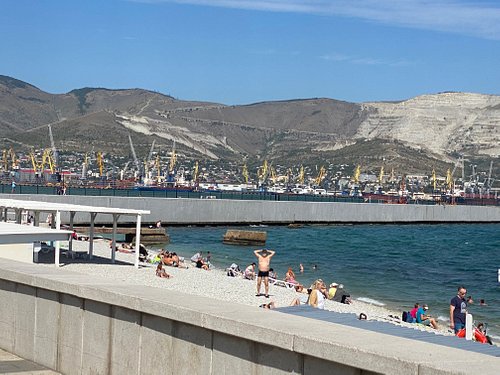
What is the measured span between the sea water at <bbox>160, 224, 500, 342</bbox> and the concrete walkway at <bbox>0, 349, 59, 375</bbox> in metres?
17.4

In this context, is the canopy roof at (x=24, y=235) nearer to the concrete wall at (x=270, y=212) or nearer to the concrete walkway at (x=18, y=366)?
the concrete walkway at (x=18, y=366)

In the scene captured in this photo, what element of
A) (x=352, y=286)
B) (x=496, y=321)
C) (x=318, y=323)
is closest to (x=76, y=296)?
(x=318, y=323)

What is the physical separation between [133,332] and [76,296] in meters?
0.71

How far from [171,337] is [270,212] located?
220 feet

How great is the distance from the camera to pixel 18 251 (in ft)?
63.4

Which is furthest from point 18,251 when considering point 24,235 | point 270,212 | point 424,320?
point 270,212

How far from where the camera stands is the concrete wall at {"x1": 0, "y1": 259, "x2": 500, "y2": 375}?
473 centimetres

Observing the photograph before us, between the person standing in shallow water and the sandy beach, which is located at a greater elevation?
the person standing in shallow water

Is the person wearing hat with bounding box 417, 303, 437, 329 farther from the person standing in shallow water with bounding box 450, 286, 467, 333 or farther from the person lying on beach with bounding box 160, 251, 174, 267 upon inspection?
the person lying on beach with bounding box 160, 251, 174, 267

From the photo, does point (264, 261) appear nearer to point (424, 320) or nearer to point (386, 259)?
point (424, 320)

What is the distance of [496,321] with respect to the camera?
87.9ft

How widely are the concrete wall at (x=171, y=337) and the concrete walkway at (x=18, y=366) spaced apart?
0.06 m

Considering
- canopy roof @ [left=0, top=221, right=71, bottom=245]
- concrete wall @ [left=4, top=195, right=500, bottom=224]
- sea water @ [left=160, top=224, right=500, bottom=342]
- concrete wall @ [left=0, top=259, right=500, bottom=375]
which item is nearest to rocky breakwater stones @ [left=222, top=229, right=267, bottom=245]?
sea water @ [left=160, top=224, right=500, bottom=342]

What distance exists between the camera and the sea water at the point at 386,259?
33.0m
